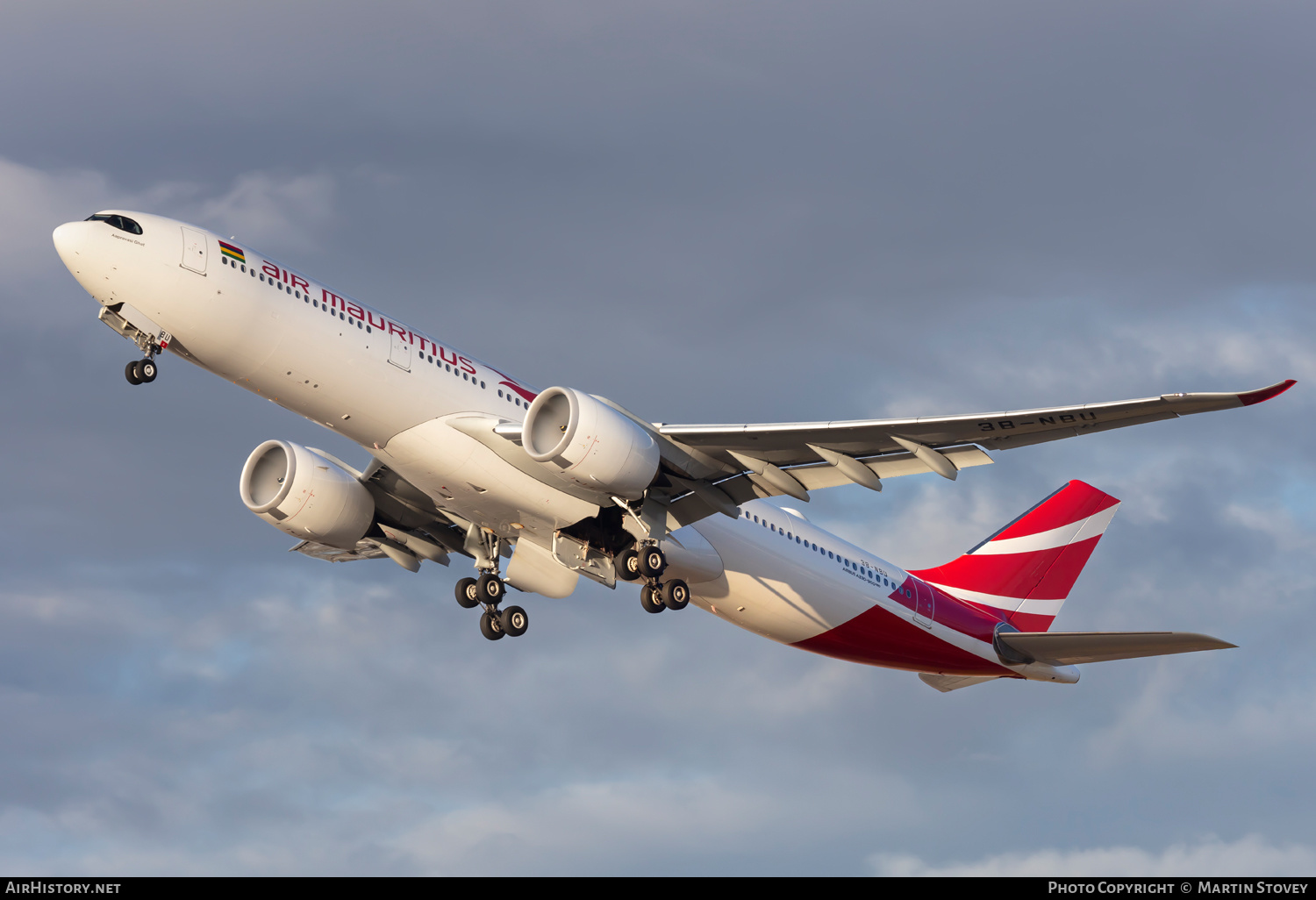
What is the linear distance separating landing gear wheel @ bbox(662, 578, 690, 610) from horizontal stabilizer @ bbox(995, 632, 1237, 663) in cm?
1075

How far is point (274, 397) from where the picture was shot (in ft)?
84.8

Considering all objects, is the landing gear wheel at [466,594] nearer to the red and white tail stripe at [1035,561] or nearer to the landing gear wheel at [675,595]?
the landing gear wheel at [675,595]

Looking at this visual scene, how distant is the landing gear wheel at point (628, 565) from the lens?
91.6 feet

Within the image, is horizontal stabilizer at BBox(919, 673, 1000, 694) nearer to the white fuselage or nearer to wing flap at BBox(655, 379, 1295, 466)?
the white fuselage

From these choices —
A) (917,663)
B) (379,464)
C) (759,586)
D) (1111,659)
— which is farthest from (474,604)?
(1111,659)

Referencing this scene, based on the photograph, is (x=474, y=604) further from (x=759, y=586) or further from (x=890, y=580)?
(x=890, y=580)

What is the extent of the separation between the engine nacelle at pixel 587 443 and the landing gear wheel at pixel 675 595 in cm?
290

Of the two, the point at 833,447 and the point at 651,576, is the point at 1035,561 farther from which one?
the point at 651,576

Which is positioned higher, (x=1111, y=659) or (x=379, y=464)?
(x=379, y=464)

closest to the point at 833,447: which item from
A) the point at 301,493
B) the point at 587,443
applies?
the point at 587,443

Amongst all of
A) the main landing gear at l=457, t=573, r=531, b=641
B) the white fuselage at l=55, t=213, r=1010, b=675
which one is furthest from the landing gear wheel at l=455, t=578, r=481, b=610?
the white fuselage at l=55, t=213, r=1010, b=675

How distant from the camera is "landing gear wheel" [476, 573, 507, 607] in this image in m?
31.2

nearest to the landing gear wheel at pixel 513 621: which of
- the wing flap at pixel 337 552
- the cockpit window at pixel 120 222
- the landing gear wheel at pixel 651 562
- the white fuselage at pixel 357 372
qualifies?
the white fuselage at pixel 357 372

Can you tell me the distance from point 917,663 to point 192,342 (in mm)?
19910
